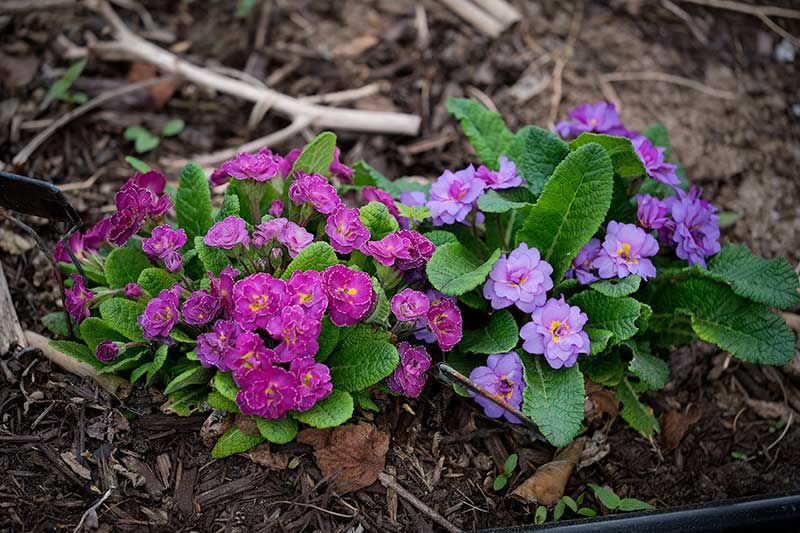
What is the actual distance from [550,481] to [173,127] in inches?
92.5

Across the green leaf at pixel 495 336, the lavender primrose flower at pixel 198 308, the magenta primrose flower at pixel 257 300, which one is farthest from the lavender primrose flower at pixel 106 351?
the green leaf at pixel 495 336

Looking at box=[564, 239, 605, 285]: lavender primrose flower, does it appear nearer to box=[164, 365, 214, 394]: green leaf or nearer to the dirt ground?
the dirt ground

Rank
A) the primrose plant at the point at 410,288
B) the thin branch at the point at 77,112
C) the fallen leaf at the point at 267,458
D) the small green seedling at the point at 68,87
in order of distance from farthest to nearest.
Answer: the small green seedling at the point at 68,87
the thin branch at the point at 77,112
the fallen leaf at the point at 267,458
the primrose plant at the point at 410,288

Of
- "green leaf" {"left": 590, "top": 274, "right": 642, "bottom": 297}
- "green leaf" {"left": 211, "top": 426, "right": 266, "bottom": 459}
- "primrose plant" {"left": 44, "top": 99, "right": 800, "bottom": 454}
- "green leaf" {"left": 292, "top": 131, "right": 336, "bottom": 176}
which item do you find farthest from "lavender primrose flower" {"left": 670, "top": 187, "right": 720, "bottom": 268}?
"green leaf" {"left": 211, "top": 426, "right": 266, "bottom": 459}

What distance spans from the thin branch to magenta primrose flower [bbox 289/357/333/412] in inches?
73.7

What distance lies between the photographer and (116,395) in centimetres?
A: 229

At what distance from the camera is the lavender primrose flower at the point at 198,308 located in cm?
212

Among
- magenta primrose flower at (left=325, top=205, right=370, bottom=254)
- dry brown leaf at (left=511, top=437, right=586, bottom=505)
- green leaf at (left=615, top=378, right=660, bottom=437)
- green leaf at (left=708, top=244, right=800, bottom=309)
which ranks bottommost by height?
dry brown leaf at (left=511, top=437, right=586, bottom=505)

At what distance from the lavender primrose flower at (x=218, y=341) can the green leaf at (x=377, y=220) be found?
0.54 meters

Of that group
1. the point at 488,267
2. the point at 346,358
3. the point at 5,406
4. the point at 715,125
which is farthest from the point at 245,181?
the point at 715,125

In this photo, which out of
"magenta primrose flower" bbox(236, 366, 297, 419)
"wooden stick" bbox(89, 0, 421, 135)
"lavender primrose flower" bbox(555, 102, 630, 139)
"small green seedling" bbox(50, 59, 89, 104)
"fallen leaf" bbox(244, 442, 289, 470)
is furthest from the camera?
"wooden stick" bbox(89, 0, 421, 135)

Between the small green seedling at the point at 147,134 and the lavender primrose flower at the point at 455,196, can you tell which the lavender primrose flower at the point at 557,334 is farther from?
the small green seedling at the point at 147,134

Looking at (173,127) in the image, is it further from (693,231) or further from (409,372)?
(693,231)

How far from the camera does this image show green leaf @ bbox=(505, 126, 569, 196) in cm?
261
